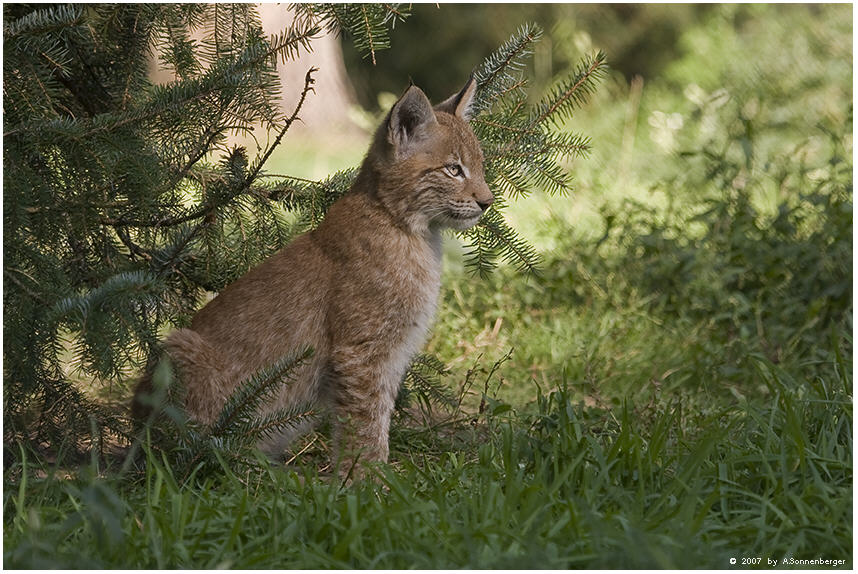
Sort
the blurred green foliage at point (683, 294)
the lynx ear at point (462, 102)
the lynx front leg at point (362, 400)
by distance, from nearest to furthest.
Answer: the lynx front leg at point (362, 400) → the lynx ear at point (462, 102) → the blurred green foliage at point (683, 294)

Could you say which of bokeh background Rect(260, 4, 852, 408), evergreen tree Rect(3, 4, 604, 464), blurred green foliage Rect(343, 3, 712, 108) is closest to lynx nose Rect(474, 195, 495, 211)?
evergreen tree Rect(3, 4, 604, 464)

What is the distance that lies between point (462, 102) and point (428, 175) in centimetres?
39

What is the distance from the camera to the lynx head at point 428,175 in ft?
13.2

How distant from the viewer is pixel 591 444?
3.38 meters

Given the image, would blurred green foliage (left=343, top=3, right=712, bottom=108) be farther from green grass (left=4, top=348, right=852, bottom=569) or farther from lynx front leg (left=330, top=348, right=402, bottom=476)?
green grass (left=4, top=348, right=852, bottom=569)

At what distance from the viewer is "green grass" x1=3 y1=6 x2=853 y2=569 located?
9.14ft

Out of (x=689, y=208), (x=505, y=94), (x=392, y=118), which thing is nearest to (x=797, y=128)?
(x=689, y=208)

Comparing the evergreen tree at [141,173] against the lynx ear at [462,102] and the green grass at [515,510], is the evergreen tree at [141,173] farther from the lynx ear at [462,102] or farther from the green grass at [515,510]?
the green grass at [515,510]

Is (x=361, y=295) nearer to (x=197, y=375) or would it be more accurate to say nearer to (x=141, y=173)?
(x=197, y=375)

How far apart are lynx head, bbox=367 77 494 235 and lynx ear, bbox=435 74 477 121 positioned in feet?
0.47

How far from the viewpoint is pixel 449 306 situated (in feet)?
20.0

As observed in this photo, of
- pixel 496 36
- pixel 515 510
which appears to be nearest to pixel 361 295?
pixel 515 510

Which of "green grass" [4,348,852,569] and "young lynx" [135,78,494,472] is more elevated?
"young lynx" [135,78,494,472]

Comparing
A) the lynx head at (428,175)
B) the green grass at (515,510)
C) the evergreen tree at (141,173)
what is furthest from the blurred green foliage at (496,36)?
the green grass at (515,510)
